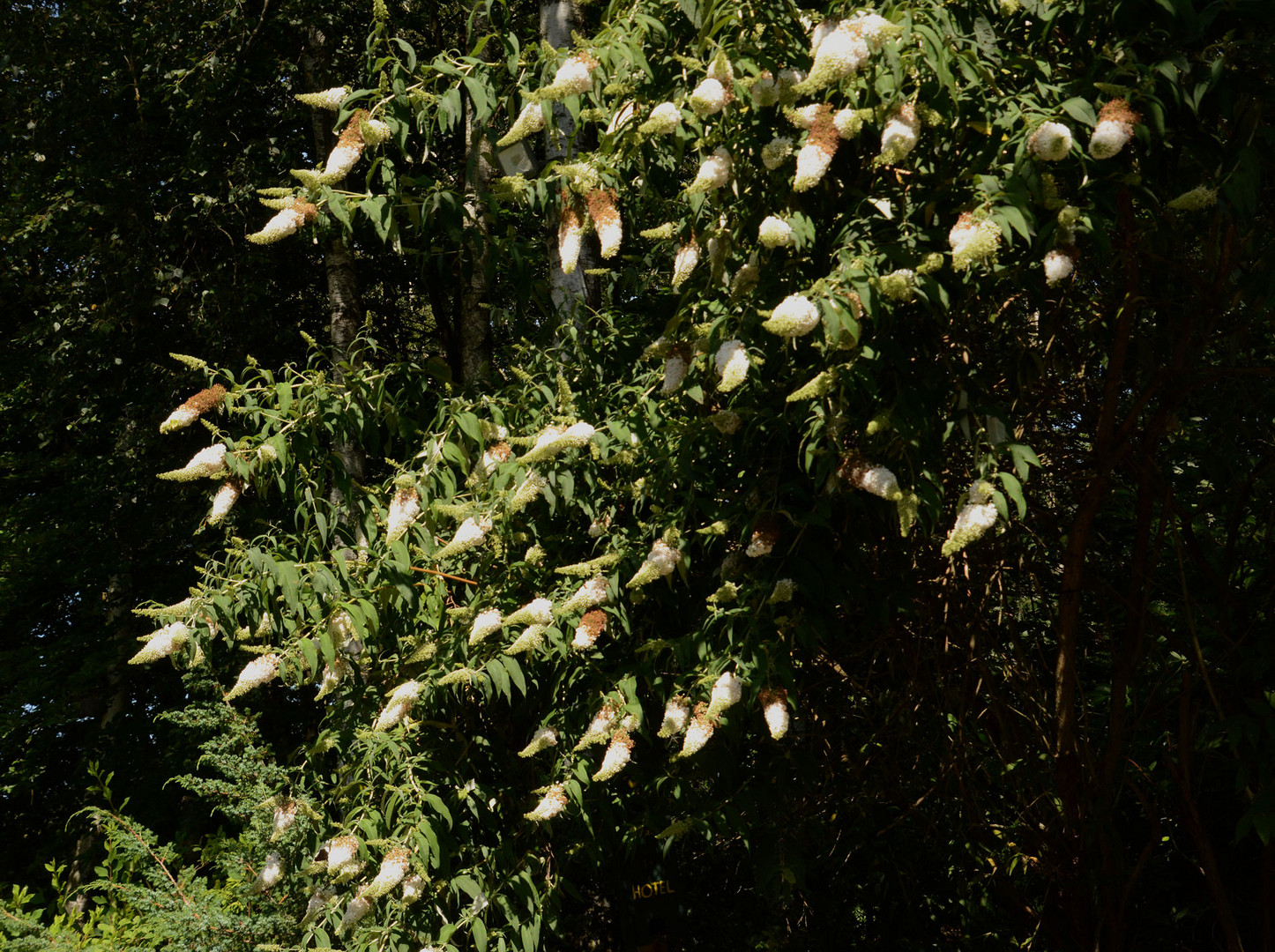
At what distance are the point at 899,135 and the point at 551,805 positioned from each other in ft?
5.04

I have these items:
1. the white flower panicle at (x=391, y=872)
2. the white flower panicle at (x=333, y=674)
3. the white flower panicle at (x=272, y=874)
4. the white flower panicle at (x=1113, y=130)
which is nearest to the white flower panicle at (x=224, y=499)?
the white flower panicle at (x=333, y=674)

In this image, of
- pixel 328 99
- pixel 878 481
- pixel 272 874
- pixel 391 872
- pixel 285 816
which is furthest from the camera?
pixel 272 874

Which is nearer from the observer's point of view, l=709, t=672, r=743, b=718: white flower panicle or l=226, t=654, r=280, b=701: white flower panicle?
l=709, t=672, r=743, b=718: white flower panicle

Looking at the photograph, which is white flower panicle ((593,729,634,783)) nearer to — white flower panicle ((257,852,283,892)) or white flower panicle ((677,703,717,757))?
white flower panicle ((677,703,717,757))

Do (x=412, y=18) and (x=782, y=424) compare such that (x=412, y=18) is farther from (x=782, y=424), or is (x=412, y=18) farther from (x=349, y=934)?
(x=349, y=934)

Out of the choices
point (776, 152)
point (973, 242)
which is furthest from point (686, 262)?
point (973, 242)

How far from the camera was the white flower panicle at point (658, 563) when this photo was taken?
2240 millimetres

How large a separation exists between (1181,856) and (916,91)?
2.57 meters

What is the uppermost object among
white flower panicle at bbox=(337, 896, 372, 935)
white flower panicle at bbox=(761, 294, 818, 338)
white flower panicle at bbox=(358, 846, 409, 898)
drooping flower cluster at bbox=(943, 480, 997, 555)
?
white flower panicle at bbox=(761, 294, 818, 338)

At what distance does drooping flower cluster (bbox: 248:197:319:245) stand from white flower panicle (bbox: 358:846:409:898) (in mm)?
1411

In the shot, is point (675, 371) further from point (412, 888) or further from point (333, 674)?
point (412, 888)

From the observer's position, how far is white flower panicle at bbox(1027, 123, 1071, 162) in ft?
5.90

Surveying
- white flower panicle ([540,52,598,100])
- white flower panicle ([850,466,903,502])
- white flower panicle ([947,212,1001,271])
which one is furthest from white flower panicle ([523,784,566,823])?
white flower panicle ([540,52,598,100])

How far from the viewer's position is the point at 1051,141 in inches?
71.1
